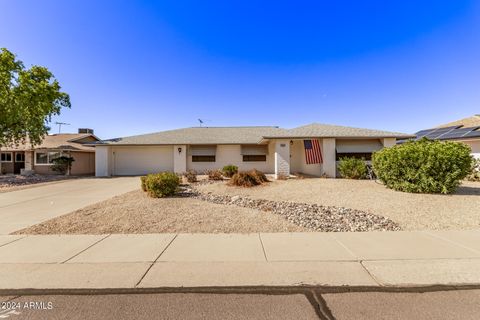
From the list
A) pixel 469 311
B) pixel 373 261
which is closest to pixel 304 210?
pixel 373 261

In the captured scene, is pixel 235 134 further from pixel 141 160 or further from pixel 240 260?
pixel 240 260

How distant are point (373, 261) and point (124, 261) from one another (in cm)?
438

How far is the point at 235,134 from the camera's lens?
2266cm

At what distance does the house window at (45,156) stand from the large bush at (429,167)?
1090 inches

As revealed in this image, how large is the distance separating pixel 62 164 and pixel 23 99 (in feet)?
20.1

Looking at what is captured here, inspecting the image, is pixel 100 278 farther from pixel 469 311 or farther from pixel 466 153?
pixel 466 153

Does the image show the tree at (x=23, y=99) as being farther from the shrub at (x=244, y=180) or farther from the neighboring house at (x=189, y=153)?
the shrub at (x=244, y=180)

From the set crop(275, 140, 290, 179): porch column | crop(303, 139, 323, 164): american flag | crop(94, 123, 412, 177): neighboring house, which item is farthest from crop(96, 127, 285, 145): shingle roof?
crop(303, 139, 323, 164): american flag

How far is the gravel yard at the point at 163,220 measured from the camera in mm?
5660

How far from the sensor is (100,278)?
338 cm

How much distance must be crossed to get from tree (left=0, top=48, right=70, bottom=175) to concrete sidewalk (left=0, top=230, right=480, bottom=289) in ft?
63.0

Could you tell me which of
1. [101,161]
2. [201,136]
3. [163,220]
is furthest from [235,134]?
[163,220]

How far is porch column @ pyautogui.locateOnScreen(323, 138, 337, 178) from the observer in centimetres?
1568

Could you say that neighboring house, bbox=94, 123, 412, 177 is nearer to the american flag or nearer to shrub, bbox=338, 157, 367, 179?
the american flag
